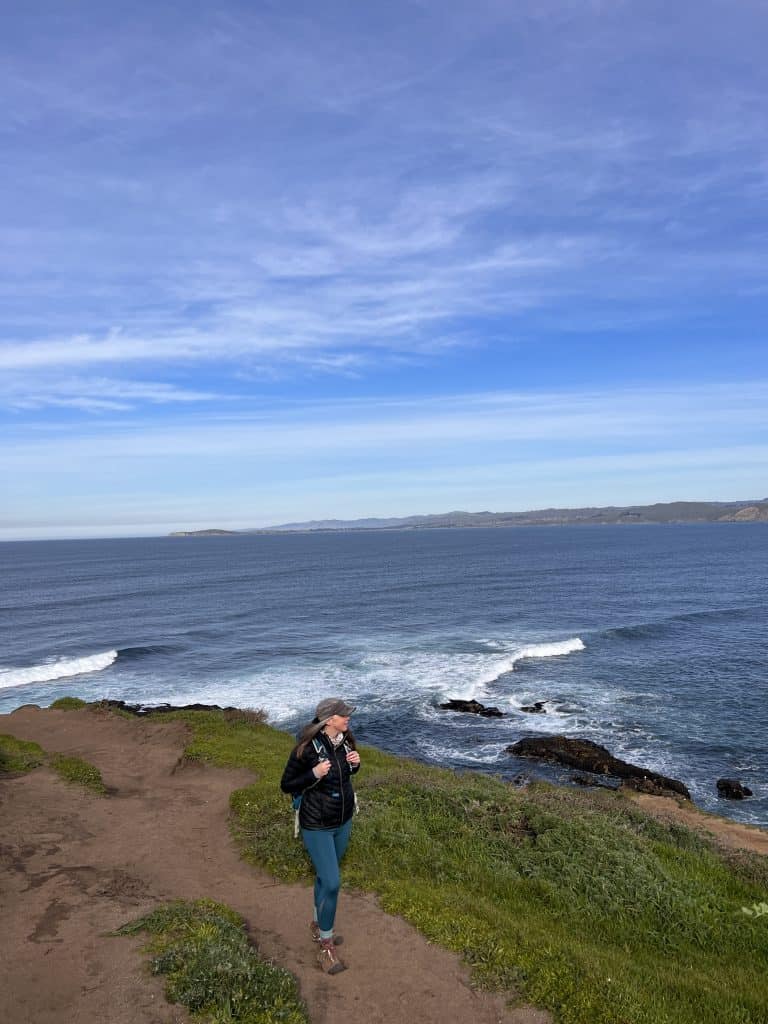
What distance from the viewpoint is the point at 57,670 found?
149ft

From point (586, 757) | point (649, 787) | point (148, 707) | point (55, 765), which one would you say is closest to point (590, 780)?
point (586, 757)

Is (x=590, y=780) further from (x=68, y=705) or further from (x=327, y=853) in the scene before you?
(x=68, y=705)

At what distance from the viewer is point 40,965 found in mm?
8492

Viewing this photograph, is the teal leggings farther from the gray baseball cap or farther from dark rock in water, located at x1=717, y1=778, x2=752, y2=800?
dark rock in water, located at x1=717, y1=778, x2=752, y2=800

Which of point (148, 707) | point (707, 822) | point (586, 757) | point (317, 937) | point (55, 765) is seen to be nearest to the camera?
point (317, 937)

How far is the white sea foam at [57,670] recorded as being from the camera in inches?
1697

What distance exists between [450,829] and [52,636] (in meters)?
54.1

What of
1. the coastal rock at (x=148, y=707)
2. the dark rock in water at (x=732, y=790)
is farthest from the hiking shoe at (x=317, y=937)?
the coastal rock at (x=148, y=707)

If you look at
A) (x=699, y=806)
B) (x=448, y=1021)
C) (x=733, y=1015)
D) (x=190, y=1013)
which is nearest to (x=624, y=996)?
(x=733, y=1015)

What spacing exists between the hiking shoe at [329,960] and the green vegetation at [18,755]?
47.8 feet

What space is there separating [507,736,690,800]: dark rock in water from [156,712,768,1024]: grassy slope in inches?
401

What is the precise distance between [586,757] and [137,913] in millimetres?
22423

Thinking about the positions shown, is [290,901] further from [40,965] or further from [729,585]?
[729,585]

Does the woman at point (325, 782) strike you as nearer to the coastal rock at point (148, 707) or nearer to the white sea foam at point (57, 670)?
the coastal rock at point (148, 707)
